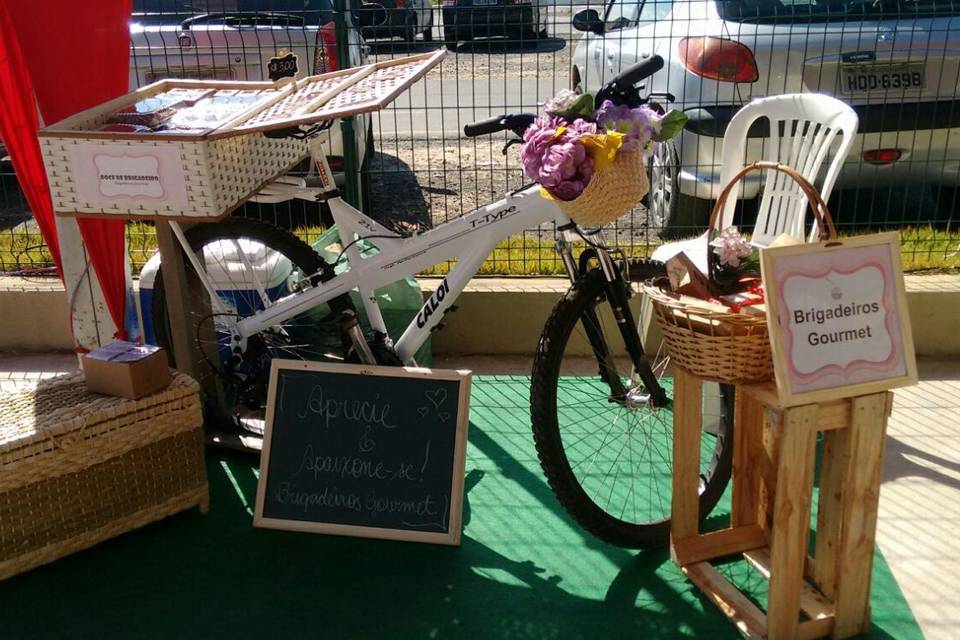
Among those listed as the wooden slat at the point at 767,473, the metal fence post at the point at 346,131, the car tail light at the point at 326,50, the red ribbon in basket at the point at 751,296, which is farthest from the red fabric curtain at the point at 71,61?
the wooden slat at the point at 767,473

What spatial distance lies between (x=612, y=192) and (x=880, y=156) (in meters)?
2.63

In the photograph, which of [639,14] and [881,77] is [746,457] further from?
[639,14]

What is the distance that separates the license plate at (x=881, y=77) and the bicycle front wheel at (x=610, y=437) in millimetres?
1736

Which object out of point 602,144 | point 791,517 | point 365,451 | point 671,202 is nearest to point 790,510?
point 791,517

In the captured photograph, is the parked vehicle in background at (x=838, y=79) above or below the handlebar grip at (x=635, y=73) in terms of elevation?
below

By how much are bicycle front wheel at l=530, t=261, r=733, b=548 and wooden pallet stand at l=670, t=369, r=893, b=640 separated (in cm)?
17

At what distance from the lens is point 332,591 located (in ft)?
9.50

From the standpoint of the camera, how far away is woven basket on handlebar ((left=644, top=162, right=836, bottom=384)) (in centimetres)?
235

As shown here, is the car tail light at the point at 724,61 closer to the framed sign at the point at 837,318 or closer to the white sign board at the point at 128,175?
the framed sign at the point at 837,318

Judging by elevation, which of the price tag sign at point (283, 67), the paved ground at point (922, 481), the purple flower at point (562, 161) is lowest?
the paved ground at point (922, 481)

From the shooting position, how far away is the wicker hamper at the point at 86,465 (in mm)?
2873

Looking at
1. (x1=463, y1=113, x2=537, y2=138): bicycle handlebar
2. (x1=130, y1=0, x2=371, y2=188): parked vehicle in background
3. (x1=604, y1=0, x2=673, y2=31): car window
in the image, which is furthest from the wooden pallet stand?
(x1=604, y1=0, x2=673, y2=31): car window

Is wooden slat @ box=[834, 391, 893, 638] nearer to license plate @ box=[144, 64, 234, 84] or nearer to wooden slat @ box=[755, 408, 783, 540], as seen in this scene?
wooden slat @ box=[755, 408, 783, 540]

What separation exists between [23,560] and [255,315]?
3.48 feet
